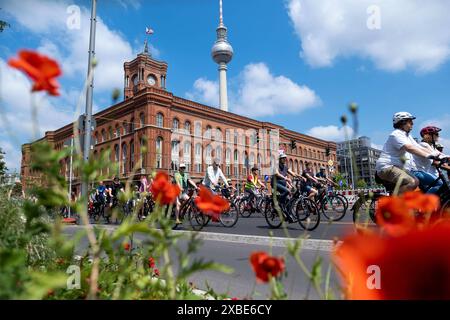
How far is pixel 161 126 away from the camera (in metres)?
40.1

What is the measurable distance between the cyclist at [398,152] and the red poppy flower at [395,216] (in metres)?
3.79

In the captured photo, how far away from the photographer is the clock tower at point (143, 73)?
162ft

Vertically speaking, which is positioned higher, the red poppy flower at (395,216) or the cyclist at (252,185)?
the cyclist at (252,185)

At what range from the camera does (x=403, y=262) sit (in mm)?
424

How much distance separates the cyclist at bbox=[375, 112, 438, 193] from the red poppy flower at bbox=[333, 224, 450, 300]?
3.98 meters

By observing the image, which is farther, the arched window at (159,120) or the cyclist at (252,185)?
the arched window at (159,120)

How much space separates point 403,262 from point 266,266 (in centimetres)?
44

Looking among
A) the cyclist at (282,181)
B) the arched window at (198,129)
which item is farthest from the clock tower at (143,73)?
the cyclist at (282,181)

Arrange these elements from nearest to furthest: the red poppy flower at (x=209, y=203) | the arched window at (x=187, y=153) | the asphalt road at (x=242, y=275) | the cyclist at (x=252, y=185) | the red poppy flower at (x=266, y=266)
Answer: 1. the red poppy flower at (x=266, y=266)
2. the red poppy flower at (x=209, y=203)
3. the asphalt road at (x=242, y=275)
4. the cyclist at (x=252, y=185)
5. the arched window at (x=187, y=153)

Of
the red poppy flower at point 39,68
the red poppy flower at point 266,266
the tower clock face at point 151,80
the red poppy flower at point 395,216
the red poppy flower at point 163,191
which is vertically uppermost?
the tower clock face at point 151,80

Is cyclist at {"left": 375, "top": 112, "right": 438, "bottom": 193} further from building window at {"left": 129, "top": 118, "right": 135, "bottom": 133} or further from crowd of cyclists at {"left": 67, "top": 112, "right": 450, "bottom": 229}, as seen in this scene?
building window at {"left": 129, "top": 118, "right": 135, "bottom": 133}

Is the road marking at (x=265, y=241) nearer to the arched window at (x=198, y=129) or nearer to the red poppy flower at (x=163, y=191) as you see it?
the red poppy flower at (x=163, y=191)

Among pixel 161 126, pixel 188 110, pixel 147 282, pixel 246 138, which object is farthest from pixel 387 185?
pixel 246 138

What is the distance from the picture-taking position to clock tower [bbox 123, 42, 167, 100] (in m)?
49.4
